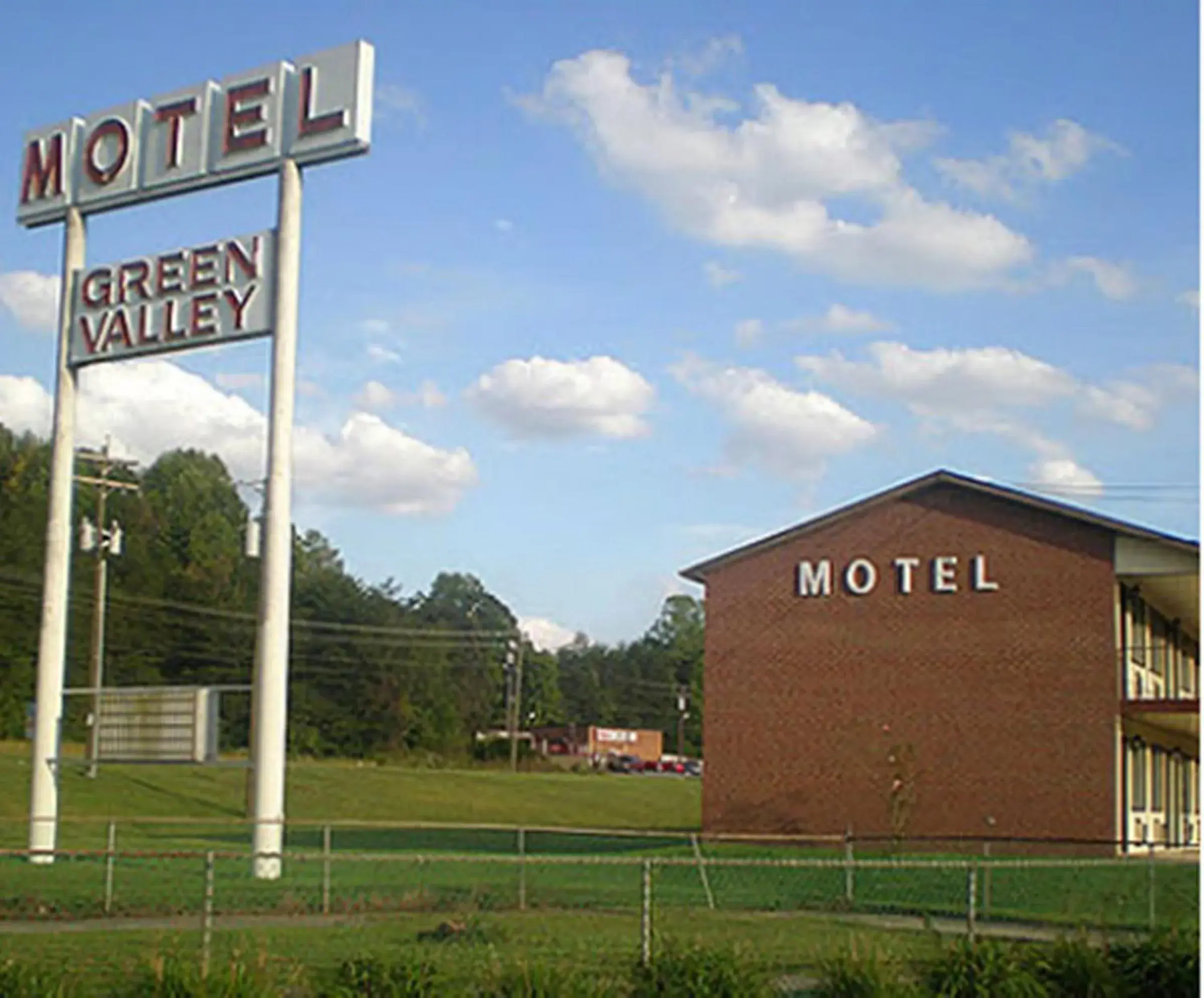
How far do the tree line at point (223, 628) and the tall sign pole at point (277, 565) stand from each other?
42776 mm

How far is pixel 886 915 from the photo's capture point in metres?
21.4

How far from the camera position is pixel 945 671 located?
41.3 meters

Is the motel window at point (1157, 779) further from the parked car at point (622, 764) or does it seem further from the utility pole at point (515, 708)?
the parked car at point (622, 764)

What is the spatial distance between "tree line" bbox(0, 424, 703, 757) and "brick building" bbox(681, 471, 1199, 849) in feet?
101

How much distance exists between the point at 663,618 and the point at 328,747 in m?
80.2

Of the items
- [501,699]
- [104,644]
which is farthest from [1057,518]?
[501,699]

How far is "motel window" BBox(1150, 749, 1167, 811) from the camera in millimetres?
44000

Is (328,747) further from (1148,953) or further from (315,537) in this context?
(1148,953)

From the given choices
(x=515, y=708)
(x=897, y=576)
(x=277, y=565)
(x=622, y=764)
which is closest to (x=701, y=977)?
(x=277, y=565)

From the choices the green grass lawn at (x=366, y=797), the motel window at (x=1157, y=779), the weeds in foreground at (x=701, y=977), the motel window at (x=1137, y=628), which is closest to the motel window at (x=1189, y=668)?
the motel window at (x=1157, y=779)

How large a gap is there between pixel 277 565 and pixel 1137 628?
2674cm

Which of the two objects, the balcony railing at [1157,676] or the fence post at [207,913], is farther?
the balcony railing at [1157,676]

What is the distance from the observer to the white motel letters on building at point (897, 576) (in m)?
41.2

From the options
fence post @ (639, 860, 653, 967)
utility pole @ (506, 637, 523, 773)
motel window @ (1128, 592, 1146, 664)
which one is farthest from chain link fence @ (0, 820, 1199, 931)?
utility pole @ (506, 637, 523, 773)
